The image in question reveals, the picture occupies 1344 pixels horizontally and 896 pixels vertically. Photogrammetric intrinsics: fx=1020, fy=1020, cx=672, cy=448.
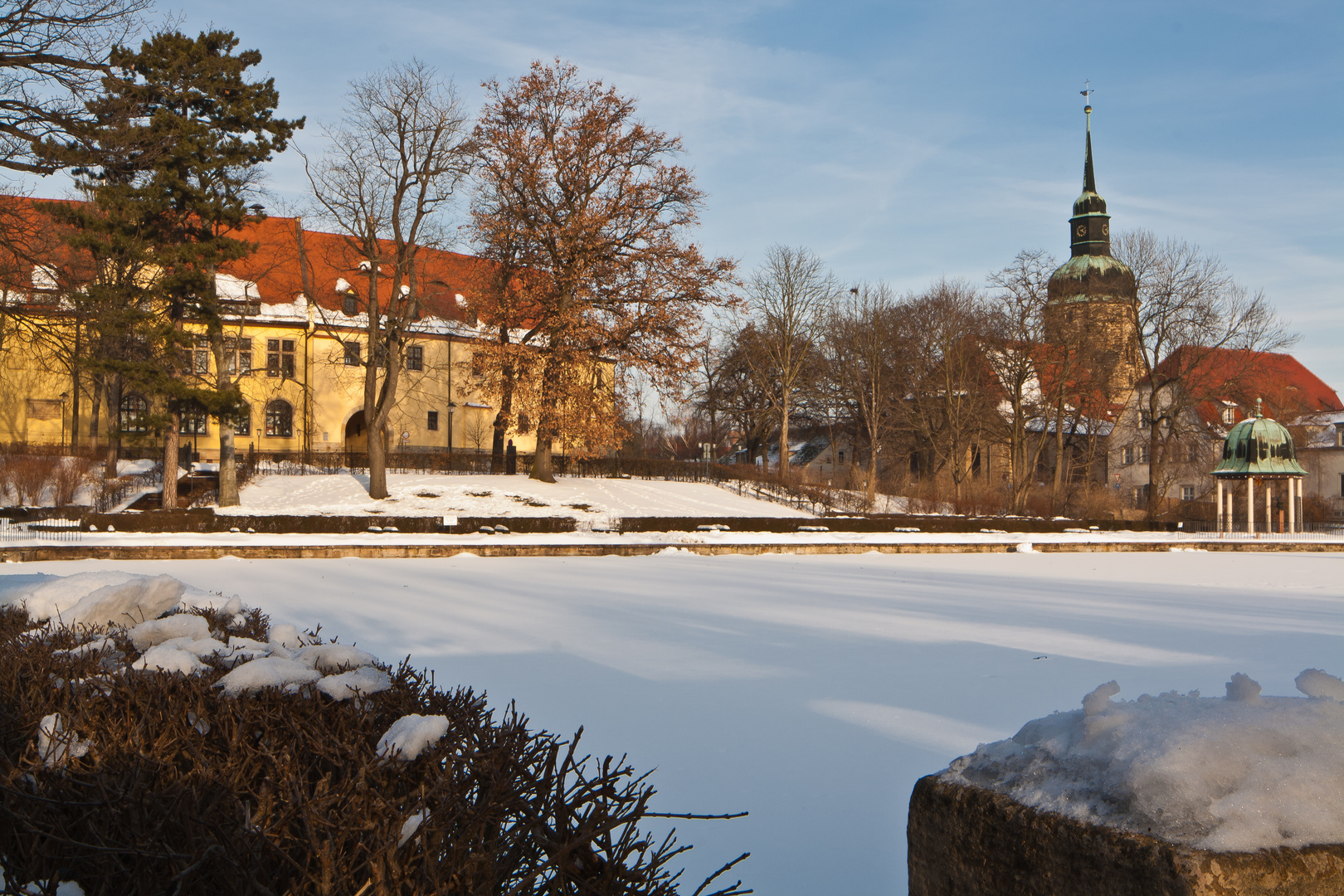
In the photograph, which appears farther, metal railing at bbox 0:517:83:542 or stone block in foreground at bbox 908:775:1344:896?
metal railing at bbox 0:517:83:542

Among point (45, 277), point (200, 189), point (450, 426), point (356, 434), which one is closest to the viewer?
point (45, 277)

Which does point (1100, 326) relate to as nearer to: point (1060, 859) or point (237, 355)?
point (237, 355)

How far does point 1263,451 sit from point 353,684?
4341cm

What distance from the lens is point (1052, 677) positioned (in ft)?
26.6

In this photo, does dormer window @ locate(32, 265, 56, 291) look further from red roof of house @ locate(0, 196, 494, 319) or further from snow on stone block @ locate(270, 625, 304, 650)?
red roof of house @ locate(0, 196, 494, 319)

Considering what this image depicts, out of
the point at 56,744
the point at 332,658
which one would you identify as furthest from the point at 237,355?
the point at 56,744

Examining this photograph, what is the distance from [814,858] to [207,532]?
21796 millimetres

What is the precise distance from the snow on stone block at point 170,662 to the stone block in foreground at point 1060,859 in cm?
258

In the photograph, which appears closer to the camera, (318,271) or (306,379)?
(306,379)

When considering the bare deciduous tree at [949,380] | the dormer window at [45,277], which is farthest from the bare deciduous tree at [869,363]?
the dormer window at [45,277]

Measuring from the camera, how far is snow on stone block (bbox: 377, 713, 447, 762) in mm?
2654

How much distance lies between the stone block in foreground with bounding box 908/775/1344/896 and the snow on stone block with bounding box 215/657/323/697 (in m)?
2.09

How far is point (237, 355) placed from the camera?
4812 centimetres

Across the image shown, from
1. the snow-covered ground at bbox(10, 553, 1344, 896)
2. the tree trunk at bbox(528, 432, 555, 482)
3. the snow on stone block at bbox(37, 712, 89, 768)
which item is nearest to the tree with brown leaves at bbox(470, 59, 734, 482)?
the tree trunk at bbox(528, 432, 555, 482)
